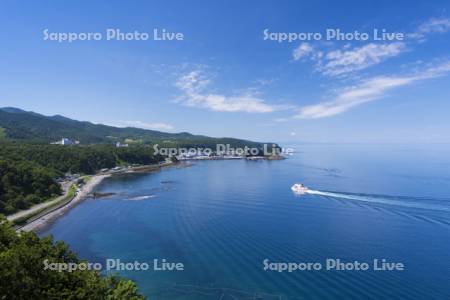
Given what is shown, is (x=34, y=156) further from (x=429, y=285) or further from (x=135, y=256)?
(x=429, y=285)

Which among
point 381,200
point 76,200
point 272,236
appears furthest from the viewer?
point 76,200

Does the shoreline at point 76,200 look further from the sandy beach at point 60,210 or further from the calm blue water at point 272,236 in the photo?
the calm blue water at point 272,236

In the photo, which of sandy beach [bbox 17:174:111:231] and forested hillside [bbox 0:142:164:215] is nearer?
sandy beach [bbox 17:174:111:231]

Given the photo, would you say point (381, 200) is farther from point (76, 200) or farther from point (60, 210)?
point (76, 200)

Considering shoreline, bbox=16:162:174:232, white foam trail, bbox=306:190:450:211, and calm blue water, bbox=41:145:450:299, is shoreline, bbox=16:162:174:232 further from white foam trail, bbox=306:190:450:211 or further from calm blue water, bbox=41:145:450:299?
white foam trail, bbox=306:190:450:211

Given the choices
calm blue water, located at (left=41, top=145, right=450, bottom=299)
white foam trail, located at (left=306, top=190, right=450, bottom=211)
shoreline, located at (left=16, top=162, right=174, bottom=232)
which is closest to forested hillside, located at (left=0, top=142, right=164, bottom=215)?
shoreline, located at (left=16, top=162, right=174, bottom=232)

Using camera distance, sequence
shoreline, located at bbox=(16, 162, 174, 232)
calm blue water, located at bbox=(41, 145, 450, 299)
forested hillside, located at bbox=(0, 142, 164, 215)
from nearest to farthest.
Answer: calm blue water, located at bbox=(41, 145, 450, 299) < shoreline, located at bbox=(16, 162, 174, 232) < forested hillside, located at bbox=(0, 142, 164, 215)

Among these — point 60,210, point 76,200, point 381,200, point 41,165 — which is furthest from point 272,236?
point 41,165
